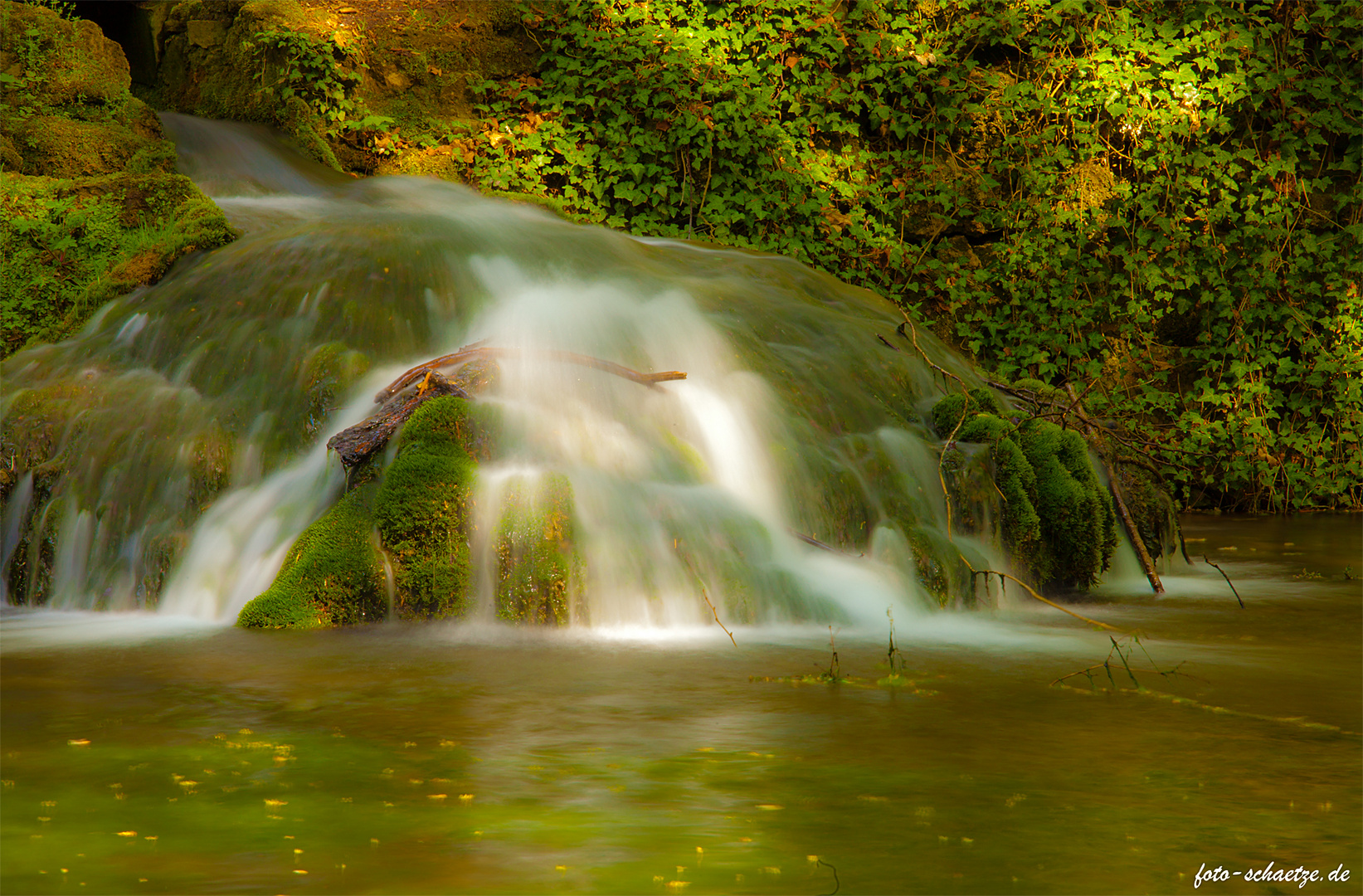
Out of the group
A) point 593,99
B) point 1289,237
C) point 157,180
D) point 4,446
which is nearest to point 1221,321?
point 1289,237

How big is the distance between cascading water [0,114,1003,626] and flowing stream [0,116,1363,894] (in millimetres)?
21

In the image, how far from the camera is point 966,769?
2855mm

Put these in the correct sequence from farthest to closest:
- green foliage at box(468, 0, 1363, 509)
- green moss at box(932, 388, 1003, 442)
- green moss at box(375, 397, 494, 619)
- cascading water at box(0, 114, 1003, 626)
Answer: green foliage at box(468, 0, 1363, 509) < green moss at box(932, 388, 1003, 442) < cascading water at box(0, 114, 1003, 626) < green moss at box(375, 397, 494, 619)

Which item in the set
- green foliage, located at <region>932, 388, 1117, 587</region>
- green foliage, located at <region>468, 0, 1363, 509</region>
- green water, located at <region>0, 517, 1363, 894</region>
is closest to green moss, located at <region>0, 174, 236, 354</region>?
green foliage, located at <region>468, 0, 1363, 509</region>

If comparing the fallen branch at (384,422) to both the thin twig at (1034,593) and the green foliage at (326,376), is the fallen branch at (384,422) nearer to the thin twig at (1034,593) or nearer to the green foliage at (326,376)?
the green foliage at (326,376)

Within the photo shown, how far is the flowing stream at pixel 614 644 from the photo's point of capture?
2375 mm

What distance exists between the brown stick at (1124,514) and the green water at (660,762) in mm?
1270

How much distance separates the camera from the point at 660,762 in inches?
114

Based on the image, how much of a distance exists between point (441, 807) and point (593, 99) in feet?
26.6

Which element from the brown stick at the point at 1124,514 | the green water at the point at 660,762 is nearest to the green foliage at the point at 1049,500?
the brown stick at the point at 1124,514

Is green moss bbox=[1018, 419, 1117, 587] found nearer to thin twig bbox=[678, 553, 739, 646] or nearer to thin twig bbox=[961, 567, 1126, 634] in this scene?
thin twig bbox=[961, 567, 1126, 634]

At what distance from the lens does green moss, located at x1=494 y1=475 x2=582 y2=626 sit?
4645 millimetres

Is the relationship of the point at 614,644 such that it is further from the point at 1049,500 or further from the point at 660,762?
the point at 1049,500

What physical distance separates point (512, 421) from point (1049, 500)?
2.68 m
